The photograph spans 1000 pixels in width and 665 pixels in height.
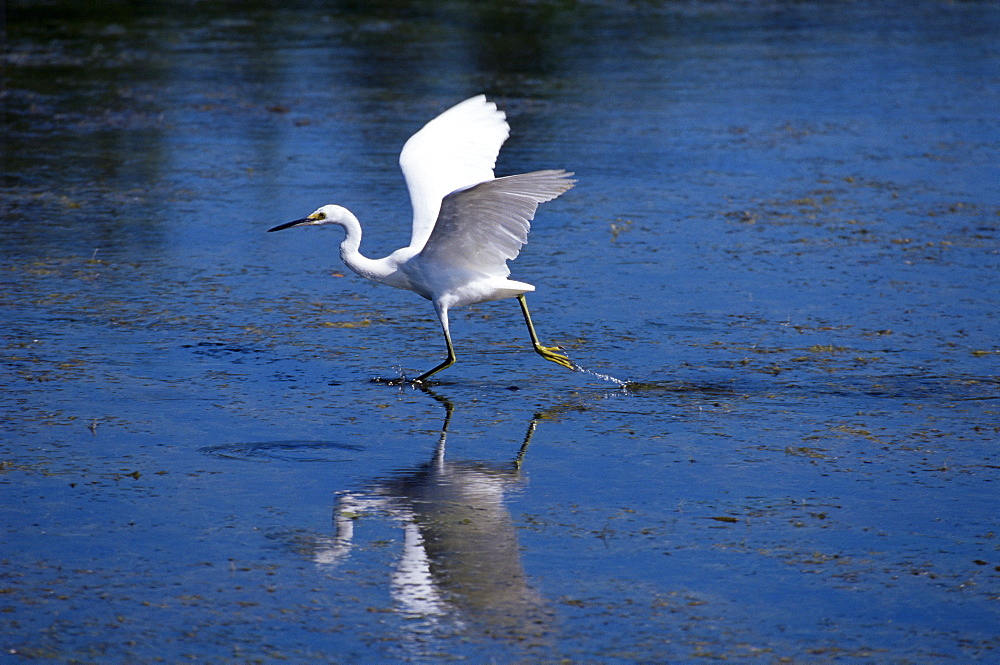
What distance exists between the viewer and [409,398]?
6.89 m

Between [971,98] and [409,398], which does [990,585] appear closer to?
[409,398]

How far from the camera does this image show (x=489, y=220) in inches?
270

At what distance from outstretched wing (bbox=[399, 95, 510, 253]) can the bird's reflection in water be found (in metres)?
2.33

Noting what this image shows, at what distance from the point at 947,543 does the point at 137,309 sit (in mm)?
5053

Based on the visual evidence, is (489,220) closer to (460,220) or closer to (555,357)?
(460,220)

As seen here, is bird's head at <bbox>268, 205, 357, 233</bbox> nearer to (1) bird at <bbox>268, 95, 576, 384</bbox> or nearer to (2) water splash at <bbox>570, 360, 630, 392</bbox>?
(1) bird at <bbox>268, 95, 576, 384</bbox>

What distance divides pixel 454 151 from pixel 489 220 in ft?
5.05

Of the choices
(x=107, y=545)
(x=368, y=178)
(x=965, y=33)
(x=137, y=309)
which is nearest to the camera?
(x=107, y=545)

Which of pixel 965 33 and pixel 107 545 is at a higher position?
pixel 965 33

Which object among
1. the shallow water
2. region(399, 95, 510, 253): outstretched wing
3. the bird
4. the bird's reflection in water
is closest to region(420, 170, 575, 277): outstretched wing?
the bird

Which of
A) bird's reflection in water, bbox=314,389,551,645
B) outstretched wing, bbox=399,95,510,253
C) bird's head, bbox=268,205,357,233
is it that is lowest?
bird's reflection in water, bbox=314,389,551,645

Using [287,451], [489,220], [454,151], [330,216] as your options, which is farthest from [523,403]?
[454,151]

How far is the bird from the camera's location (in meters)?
6.65

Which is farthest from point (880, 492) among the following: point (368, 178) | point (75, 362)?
point (368, 178)
